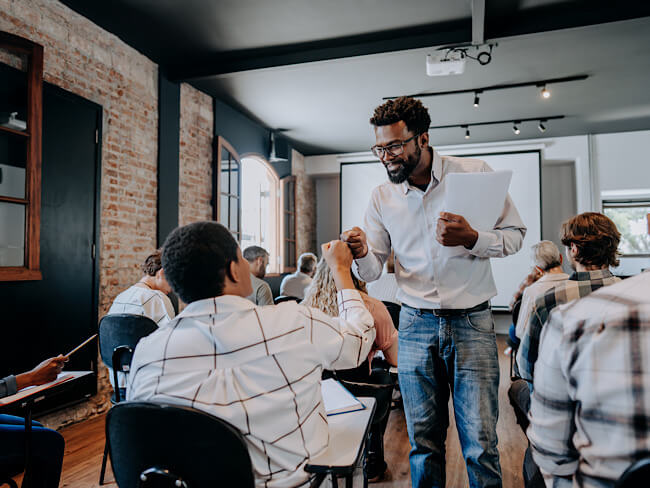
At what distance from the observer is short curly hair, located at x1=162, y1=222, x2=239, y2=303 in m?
1.08

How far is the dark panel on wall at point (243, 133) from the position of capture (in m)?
5.62

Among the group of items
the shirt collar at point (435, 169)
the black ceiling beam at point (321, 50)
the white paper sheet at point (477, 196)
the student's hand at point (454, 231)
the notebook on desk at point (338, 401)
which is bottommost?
the notebook on desk at point (338, 401)

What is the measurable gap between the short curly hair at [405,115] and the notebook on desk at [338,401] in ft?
3.14

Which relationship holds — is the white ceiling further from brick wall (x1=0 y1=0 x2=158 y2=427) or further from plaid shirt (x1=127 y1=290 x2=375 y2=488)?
plaid shirt (x1=127 y1=290 x2=375 y2=488)

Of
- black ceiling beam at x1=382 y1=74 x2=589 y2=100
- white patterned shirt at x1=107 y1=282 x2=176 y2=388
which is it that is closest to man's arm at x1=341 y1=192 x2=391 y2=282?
white patterned shirt at x1=107 y1=282 x2=176 y2=388

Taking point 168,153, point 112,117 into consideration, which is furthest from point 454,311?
point 168,153

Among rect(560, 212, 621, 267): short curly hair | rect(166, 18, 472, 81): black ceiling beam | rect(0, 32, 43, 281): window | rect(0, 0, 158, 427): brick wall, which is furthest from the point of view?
rect(166, 18, 472, 81): black ceiling beam

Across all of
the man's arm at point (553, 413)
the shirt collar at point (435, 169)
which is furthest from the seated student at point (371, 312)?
the man's arm at point (553, 413)

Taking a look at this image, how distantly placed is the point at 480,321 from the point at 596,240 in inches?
34.6

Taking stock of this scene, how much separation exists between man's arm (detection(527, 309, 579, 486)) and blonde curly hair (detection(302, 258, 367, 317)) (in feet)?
4.73

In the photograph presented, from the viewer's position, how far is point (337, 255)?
1.35m

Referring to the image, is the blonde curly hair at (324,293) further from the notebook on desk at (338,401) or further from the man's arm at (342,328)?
the man's arm at (342,328)

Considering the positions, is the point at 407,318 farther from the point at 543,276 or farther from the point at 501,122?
the point at 501,122

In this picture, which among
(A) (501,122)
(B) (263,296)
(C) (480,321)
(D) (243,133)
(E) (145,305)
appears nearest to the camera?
(C) (480,321)
